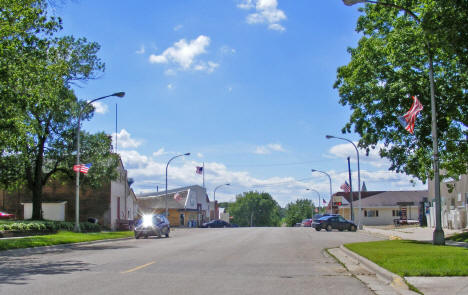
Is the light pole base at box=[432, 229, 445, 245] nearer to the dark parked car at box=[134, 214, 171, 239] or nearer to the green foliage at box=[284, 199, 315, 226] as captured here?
the dark parked car at box=[134, 214, 171, 239]

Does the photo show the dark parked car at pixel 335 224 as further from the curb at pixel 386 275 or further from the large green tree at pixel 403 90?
the curb at pixel 386 275

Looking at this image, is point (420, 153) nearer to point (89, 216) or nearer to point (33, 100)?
point (33, 100)

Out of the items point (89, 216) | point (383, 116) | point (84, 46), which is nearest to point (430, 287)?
point (383, 116)

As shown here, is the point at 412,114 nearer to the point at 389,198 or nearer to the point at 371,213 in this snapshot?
the point at 371,213

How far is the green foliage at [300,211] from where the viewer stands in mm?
146413

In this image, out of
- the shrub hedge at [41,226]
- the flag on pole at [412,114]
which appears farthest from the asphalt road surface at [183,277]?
the shrub hedge at [41,226]

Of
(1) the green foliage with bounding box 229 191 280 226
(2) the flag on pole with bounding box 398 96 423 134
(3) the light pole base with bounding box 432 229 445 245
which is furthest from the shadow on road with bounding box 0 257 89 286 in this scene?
(1) the green foliage with bounding box 229 191 280 226

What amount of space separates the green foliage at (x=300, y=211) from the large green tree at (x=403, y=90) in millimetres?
121647

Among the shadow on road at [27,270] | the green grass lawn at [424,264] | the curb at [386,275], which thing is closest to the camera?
the curb at [386,275]

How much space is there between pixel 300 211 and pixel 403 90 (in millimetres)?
131009

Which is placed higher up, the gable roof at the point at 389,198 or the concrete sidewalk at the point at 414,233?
the gable roof at the point at 389,198

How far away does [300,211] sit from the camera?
151000mm

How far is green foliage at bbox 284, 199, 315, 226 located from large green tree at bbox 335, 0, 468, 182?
12165 cm

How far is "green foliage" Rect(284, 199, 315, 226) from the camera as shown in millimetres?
146413
